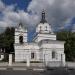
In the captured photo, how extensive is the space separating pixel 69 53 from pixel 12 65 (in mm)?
16561

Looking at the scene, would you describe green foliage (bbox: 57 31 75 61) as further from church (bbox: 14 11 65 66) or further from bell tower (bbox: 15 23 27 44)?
bell tower (bbox: 15 23 27 44)

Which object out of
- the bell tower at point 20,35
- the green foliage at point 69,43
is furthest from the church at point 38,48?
the green foliage at point 69,43

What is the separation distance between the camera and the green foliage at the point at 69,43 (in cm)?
5569

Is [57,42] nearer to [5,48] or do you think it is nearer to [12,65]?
[12,65]

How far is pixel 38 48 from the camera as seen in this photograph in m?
52.9

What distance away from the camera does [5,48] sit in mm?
69438

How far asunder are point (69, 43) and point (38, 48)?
27.3 ft

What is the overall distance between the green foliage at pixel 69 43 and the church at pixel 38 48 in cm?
381

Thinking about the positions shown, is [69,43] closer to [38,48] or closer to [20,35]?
[38,48]

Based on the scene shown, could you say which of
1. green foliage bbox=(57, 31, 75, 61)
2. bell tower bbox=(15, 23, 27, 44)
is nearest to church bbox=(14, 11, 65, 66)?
bell tower bbox=(15, 23, 27, 44)

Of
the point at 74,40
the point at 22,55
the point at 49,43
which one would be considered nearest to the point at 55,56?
the point at 49,43

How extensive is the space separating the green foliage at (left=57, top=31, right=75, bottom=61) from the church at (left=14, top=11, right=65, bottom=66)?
381cm

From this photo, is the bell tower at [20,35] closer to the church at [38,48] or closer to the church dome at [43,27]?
the church at [38,48]

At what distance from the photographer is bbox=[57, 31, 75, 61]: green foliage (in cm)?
5569
